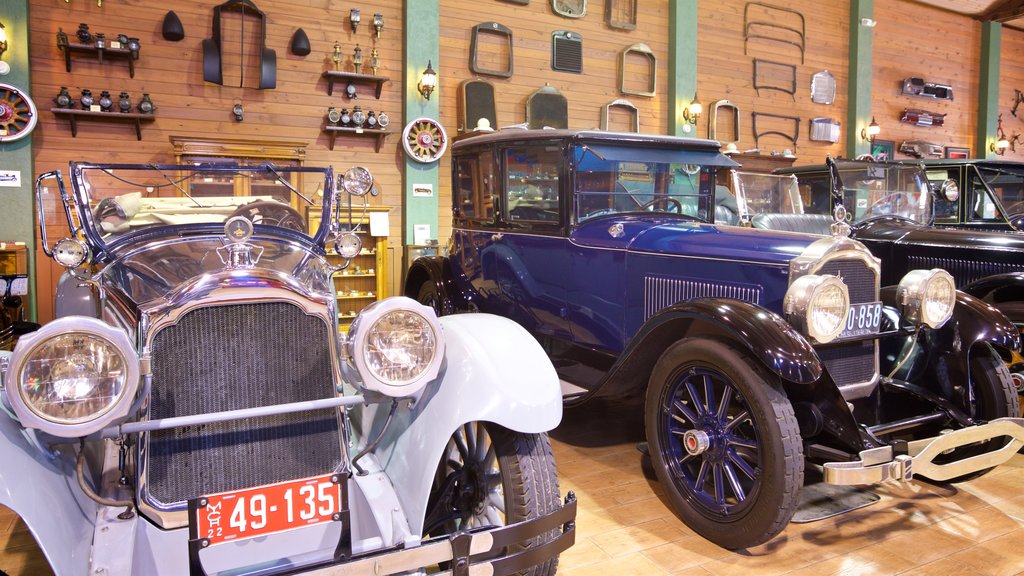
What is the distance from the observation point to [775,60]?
29.0ft

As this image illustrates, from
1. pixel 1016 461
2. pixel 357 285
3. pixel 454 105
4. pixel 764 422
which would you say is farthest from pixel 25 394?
pixel 454 105

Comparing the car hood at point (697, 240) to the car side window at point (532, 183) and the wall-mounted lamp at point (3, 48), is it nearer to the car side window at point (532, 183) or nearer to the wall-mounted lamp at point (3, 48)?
the car side window at point (532, 183)

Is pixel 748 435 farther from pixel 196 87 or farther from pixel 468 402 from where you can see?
pixel 196 87

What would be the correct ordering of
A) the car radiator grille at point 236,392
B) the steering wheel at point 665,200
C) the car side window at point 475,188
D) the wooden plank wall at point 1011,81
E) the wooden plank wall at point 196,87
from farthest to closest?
1. the wooden plank wall at point 1011,81
2. the wooden plank wall at point 196,87
3. the car side window at point 475,188
4. the steering wheel at point 665,200
5. the car radiator grille at point 236,392

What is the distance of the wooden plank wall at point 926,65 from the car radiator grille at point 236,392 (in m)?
10.3

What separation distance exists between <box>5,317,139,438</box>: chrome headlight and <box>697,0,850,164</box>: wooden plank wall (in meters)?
7.74

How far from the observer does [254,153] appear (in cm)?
583

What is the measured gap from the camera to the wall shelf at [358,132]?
608 cm

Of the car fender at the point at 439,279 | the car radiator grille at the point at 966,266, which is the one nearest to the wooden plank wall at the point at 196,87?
the car fender at the point at 439,279

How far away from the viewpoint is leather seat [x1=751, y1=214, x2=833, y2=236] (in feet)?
14.4

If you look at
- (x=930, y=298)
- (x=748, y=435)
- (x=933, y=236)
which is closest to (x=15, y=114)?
(x=748, y=435)

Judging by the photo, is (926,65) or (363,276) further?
(926,65)

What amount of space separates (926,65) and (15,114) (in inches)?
457

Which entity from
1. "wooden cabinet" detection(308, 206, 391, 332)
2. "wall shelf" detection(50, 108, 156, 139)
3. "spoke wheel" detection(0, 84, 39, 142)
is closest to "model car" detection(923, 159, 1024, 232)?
"wooden cabinet" detection(308, 206, 391, 332)
